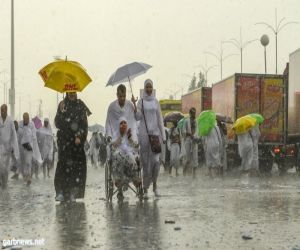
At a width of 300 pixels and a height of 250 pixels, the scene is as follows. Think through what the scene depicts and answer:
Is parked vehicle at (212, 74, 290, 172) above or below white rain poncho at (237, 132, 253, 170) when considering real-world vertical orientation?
above

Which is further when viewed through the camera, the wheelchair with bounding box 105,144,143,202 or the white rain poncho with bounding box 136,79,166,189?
the white rain poncho with bounding box 136,79,166,189

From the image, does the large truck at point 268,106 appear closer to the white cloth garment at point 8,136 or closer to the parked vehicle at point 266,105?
the parked vehicle at point 266,105

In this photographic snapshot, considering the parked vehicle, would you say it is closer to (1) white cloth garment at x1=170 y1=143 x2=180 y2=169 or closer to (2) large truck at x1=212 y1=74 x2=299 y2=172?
(2) large truck at x1=212 y1=74 x2=299 y2=172

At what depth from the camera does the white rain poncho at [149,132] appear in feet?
47.7

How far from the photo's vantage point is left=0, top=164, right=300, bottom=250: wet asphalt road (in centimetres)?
855

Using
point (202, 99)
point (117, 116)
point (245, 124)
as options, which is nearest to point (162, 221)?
point (117, 116)

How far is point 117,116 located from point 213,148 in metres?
9.22

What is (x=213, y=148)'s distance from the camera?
2305 centimetres

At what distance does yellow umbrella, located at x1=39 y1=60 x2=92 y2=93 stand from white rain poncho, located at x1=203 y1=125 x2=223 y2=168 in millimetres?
9243

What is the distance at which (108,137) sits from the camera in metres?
13.8

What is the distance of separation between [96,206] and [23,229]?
3140mm

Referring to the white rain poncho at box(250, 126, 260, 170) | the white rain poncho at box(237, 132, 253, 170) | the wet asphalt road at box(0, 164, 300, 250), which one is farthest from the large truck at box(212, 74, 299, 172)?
the wet asphalt road at box(0, 164, 300, 250)

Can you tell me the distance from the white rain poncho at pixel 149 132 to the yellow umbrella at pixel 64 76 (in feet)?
3.49

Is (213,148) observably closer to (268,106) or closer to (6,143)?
(268,106)
